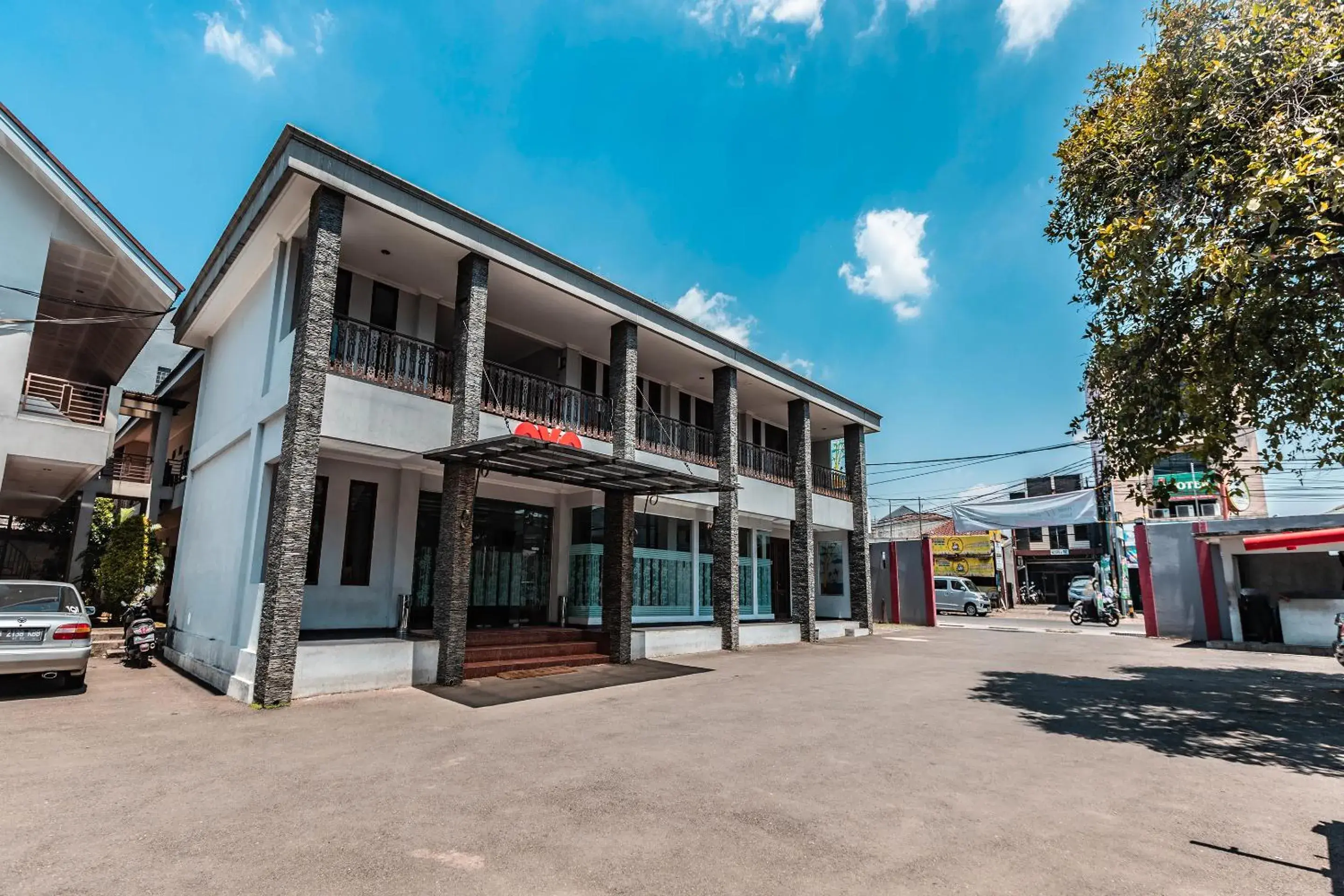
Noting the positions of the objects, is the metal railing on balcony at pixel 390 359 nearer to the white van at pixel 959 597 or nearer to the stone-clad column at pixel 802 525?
the stone-clad column at pixel 802 525

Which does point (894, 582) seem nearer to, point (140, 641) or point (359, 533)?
point (359, 533)

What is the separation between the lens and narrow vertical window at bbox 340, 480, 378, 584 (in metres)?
11.6

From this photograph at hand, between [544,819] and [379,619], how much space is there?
27.4ft

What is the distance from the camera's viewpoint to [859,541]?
2136 centimetres

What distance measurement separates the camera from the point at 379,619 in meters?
11.8

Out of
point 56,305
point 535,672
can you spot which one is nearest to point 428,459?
point 535,672

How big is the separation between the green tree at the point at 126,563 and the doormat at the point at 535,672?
33.6 ft

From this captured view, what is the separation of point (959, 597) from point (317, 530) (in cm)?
3209

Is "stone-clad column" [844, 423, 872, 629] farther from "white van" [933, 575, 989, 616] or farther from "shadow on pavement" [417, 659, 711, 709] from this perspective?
"white van" [933, 575, 989, 616]

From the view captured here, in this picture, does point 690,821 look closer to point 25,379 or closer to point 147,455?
point 25,379

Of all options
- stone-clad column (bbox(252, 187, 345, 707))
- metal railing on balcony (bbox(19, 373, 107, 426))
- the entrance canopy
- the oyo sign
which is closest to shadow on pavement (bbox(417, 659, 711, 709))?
stone-clad column (bbox(252, 187, 345, 707))

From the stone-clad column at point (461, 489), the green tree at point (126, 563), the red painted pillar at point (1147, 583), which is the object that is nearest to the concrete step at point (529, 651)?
the stone-clad column at point (461, 489)

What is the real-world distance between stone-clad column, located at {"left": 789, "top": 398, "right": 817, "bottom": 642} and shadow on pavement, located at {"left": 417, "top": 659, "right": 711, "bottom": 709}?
6.37m

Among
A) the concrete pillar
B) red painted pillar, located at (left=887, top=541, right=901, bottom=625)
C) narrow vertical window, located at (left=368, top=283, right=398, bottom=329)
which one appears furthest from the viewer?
red painted pillar, located at (left=887, top=541, right=901, bottom=625)
